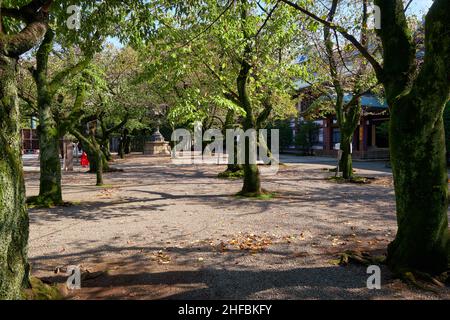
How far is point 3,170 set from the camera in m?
3.52

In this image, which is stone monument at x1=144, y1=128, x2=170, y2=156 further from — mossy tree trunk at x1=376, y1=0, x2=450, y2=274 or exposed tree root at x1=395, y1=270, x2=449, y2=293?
exposed tree root at x1=395, y1=270, x2=449, y2=293

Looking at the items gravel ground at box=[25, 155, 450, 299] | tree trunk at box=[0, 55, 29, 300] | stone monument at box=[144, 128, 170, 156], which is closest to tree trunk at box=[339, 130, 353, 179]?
gravel ground at box=[25, 155, 450, 299]

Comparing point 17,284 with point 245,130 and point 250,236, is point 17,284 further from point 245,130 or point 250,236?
point 245,130

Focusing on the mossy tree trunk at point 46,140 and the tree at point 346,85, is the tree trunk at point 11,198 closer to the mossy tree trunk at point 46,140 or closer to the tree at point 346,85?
the mossy tree trunk at point 46,140

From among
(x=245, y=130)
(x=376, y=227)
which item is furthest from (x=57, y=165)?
(x=376, y=227)

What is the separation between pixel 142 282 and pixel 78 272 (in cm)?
92

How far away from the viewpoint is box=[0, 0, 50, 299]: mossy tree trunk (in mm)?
3520

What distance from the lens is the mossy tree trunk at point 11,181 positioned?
11.5ft

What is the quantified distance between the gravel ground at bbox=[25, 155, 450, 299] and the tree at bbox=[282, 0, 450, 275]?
574 mm

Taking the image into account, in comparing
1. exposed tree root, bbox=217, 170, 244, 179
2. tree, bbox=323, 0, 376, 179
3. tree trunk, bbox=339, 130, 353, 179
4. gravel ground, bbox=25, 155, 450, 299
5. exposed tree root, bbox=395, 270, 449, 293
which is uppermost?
tree, bbox=323, 0, 376, 179

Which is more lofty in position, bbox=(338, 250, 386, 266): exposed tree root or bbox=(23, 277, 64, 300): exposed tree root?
bbox=(23, 277, 64, 300): exposed tree root

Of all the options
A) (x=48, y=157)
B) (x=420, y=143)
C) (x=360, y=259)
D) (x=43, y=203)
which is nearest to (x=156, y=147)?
(x=48, y=157)

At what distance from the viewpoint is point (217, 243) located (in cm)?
698

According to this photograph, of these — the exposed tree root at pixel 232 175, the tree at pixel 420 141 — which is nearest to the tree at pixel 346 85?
the exposed tree root at pixel 232 175
